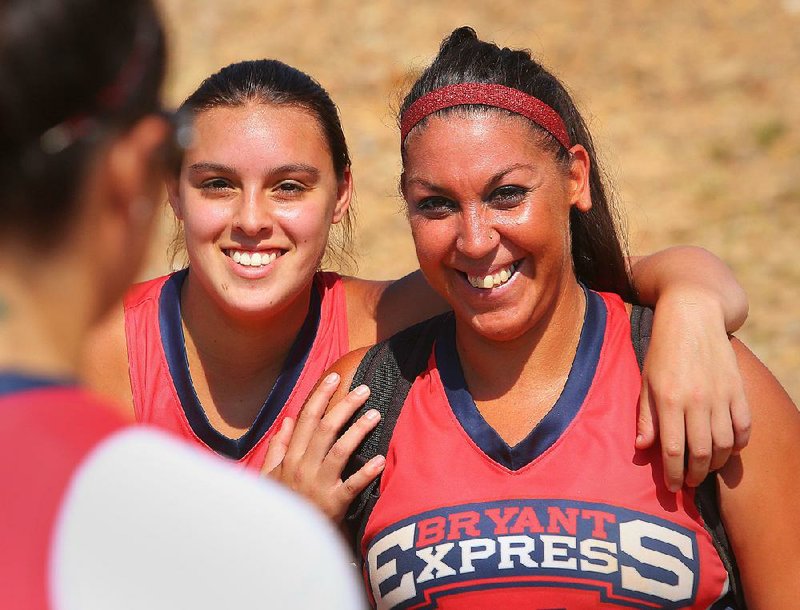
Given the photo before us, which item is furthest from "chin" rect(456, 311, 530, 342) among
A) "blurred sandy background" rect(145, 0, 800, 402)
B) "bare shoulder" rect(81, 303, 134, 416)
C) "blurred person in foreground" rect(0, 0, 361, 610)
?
"blurred sandy background" rect(145, 0, 800, 402)

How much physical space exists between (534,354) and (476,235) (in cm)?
38

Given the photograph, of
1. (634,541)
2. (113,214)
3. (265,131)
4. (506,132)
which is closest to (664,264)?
(506,132)

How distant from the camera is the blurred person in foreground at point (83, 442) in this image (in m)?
1.12

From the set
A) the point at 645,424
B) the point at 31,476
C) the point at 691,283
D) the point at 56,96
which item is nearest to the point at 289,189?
the point at 691,283

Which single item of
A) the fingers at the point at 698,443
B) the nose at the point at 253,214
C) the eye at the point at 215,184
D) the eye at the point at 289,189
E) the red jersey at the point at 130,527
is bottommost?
the red jersey at the point at 130,527

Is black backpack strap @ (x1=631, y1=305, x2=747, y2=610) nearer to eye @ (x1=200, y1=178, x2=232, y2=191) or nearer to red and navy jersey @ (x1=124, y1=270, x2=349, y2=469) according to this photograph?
red and navy jersey @ (x1=124, y1=270, x2=349, y2=469)

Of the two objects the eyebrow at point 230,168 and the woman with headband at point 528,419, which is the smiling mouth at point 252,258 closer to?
the eyebrow at point 230,168

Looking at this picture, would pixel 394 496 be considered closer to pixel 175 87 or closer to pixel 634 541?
pixel 634 541

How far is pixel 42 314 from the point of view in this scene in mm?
1189

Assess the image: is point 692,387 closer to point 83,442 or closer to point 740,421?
point 740,421

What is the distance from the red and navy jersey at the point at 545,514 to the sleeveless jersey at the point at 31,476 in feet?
5.05

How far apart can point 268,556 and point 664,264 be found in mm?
2096

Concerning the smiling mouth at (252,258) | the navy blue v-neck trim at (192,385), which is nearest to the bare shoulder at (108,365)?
the navy blue v-neck trim at (192,385)

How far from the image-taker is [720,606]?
2.59 metres
